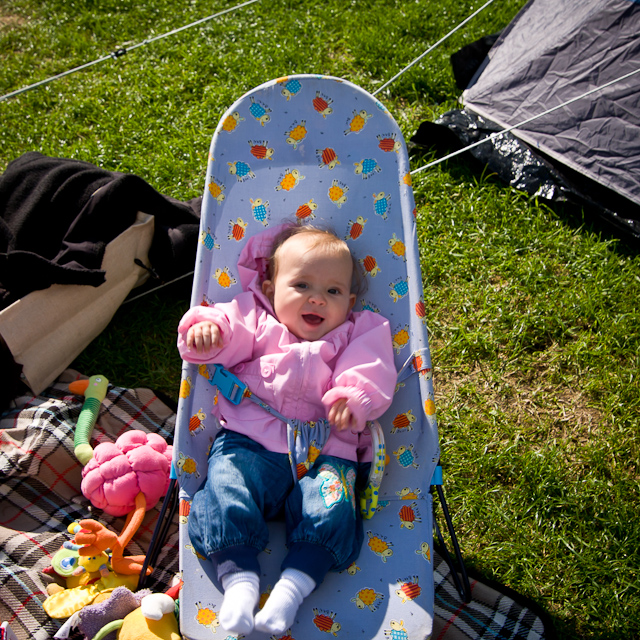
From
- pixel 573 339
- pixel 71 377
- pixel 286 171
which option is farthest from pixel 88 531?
pixel 573 339

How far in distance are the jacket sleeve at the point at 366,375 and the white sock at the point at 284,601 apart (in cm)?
51

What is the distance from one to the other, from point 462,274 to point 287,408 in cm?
156

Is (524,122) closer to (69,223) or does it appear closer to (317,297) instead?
(317,297)

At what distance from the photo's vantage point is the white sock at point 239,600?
1.57 metres

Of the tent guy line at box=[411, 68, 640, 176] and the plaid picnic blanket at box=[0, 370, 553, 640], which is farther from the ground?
the tent guy line at box=[411, 68, 640, 176]

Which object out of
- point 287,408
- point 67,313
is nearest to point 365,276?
point 287,408

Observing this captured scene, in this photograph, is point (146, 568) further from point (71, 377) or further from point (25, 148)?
point (25, 148)

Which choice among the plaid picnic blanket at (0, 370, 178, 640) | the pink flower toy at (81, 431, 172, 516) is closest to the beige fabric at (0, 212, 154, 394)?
the plaid picnic blanket at (0, 370, 178, 640)

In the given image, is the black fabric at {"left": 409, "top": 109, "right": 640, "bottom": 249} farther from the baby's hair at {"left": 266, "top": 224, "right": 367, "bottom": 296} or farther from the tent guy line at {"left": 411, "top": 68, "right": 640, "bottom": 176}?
the baby's hair at {"left": 266, "top": 224, "right": 367, "bottom": 296}

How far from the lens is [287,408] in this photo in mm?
2057

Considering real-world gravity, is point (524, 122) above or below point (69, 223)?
above

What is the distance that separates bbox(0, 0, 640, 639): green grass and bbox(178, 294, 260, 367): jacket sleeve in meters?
0.82

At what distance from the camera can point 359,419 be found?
1906 mm

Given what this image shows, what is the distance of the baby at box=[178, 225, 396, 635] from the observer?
1729 mm
